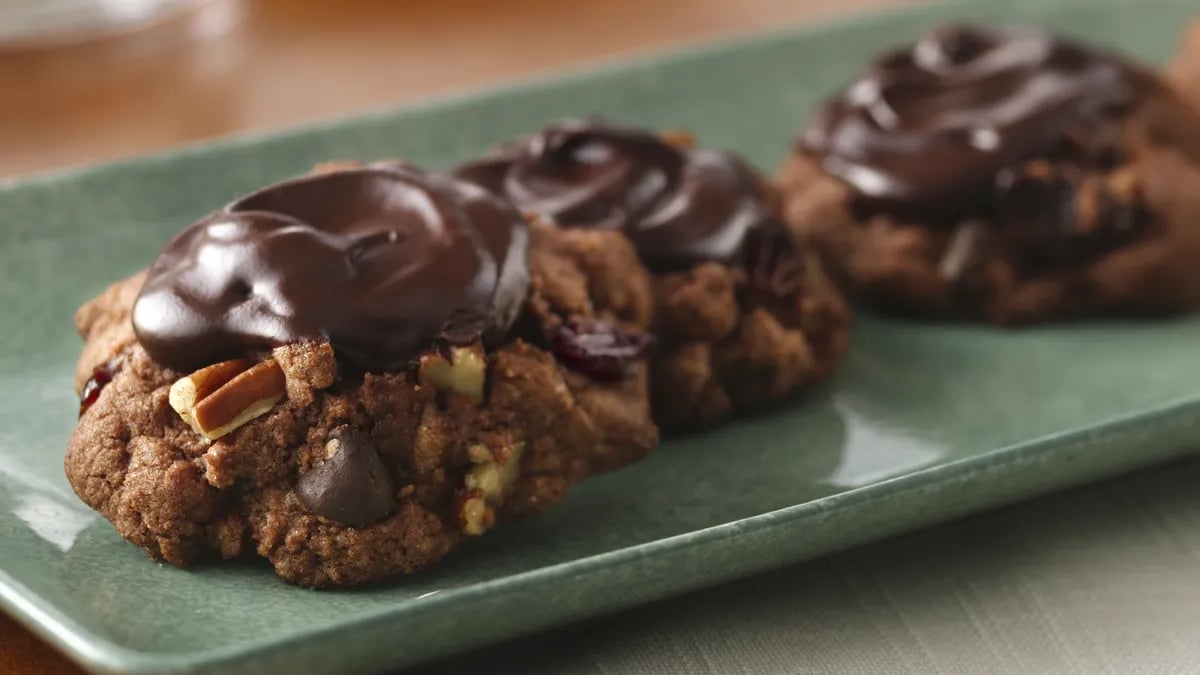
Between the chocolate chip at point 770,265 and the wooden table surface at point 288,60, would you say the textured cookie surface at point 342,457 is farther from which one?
the wooden table surface at point 288,60

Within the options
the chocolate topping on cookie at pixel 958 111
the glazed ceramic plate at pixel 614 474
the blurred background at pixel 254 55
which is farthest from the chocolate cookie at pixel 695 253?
the blurred background at pixel 254 55

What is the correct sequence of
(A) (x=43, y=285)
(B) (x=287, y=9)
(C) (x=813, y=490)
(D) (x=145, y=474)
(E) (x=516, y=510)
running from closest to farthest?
(D) (x=145, y=474) → (E) (x=516, y=510) → (C) (x=813, y=490) → (A) (x=43, y=285) → (B) (x=287, y=9)

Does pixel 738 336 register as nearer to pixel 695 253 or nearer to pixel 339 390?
pixel 695 253

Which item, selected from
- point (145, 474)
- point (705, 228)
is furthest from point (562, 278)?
point (145, 474)

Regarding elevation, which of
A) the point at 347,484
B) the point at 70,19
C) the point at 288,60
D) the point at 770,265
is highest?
the point at 347,484

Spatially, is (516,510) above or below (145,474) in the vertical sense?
below

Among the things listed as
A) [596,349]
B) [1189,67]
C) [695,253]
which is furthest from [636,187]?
[1189,67]

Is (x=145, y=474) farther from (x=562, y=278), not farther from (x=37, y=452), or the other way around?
(x=562, y=278)
